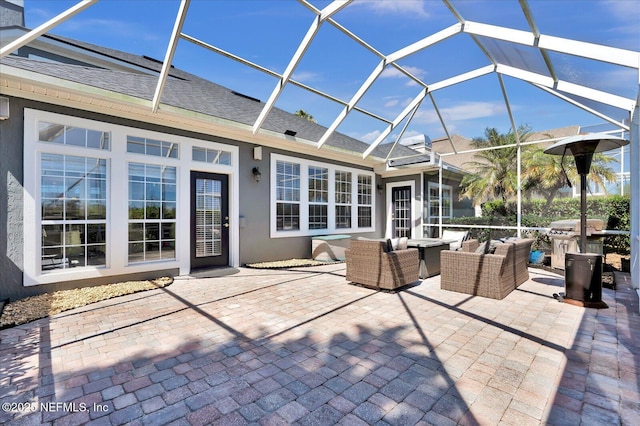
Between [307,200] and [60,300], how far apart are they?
18.8 feet

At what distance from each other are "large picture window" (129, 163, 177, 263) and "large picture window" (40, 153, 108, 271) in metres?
0.46

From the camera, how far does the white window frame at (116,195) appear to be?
460 cm

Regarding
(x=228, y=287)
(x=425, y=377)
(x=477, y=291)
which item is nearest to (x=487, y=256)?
(x=477, y=291)

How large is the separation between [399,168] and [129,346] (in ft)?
29.2

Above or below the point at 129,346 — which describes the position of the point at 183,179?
above

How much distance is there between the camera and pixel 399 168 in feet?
33.3

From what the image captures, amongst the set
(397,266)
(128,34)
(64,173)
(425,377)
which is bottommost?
(425,377)

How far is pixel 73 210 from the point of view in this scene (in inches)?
201

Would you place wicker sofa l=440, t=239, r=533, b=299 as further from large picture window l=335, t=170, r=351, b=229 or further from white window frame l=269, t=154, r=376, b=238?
large picture window l=335, t=170, r=351, b=229

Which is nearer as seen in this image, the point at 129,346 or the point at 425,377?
the point at 425,377

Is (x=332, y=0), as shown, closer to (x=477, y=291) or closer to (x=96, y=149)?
(x=96, y=149)

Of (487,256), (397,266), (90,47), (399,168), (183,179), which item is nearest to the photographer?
(487,256)

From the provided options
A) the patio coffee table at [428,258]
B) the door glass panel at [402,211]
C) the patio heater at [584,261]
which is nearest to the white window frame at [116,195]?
the patio coffee table at [428,258]

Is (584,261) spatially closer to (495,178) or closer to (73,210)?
(73,210)
